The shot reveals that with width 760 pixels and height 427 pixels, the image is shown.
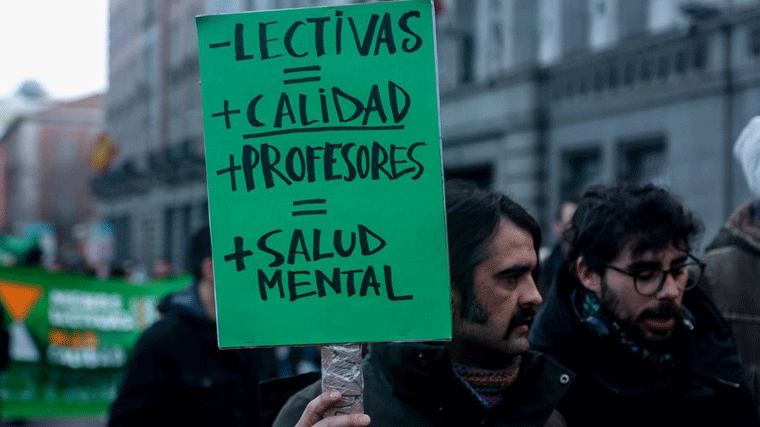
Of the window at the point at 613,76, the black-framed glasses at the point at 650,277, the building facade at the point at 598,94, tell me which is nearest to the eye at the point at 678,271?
the black-framed glasses at the point at 650,277

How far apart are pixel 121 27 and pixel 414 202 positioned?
43.9m

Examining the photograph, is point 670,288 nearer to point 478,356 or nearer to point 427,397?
point 478,356

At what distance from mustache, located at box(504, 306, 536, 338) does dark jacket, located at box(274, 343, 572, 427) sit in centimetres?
12

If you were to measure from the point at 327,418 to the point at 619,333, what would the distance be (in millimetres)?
1004

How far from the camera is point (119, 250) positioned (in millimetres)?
42938

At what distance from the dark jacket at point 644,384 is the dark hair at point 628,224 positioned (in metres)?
0.20

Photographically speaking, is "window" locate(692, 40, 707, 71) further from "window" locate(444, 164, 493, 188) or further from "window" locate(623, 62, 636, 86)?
"window" locate(444, 164, 493, 188)

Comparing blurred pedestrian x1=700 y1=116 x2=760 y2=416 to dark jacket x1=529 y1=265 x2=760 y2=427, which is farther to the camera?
blurred pedestrian x1=700 y1=116 x2=760 y2=416

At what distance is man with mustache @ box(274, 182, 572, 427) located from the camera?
2137 mm

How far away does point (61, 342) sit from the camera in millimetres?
7965

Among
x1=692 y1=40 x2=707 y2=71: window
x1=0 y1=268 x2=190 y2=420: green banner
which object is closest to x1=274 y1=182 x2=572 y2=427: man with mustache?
x1=0 y1=268 x2=190 y2=420: green banner

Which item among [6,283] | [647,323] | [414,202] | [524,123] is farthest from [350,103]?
[524,123]

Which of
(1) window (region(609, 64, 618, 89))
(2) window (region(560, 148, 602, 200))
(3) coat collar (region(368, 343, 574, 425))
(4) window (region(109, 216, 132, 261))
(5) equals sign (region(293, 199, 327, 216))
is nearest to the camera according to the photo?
(5) equals sign (region(293, 199, 327, 216))

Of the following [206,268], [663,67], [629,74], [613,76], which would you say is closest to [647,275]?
[206,268]
